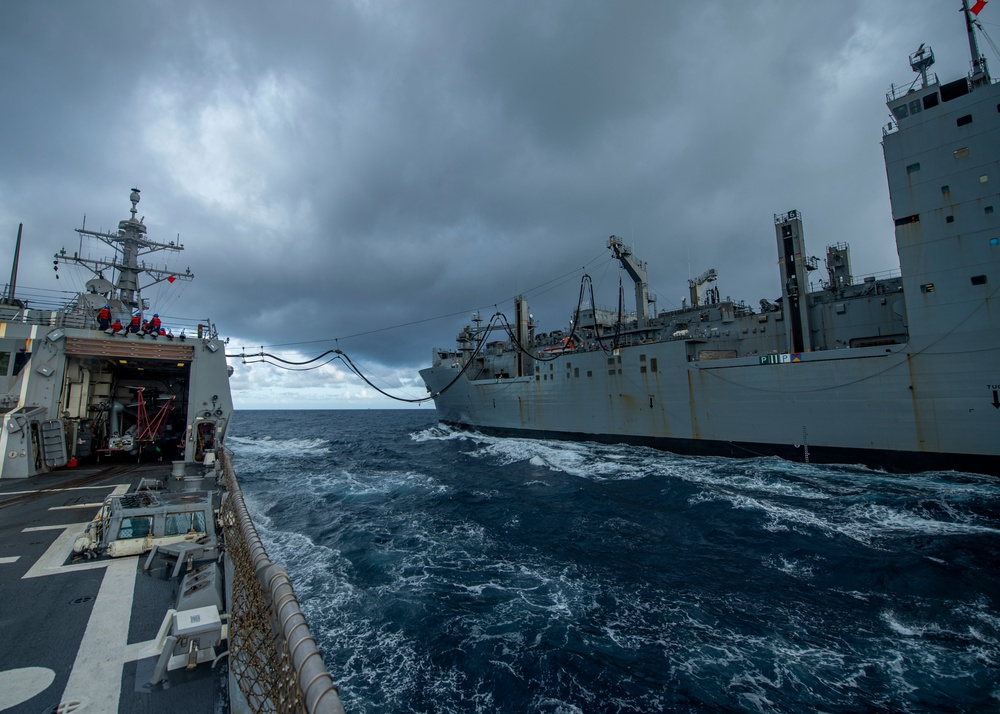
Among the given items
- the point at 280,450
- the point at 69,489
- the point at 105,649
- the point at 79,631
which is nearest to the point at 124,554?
the point at 79,631

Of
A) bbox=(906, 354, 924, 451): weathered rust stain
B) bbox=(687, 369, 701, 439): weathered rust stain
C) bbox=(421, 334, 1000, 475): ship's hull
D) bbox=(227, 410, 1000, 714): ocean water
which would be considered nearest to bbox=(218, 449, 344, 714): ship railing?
bbox=(227, 410, 1000, 714): ocean water

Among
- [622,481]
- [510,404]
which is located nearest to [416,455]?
[510,404]

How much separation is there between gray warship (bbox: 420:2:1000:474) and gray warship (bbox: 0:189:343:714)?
23.3 meters

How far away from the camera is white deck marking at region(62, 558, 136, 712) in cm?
327

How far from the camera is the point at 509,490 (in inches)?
707

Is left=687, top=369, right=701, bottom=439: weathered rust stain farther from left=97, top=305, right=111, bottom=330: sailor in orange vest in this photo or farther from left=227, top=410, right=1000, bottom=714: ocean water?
left=97, top=305, right=111, bottom=330: sailor in orange vest

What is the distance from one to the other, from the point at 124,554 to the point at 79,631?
224 cm

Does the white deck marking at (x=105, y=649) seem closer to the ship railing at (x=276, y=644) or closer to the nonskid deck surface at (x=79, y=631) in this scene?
the nonskid deck surface at (x=79, y=631)

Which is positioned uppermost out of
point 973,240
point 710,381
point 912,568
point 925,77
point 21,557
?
point 925,77

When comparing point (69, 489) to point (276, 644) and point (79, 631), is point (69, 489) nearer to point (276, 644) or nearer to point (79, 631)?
point (79, 631)

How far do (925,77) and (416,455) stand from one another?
3500 cm

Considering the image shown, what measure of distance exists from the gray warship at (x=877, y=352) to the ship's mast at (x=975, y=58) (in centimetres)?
5

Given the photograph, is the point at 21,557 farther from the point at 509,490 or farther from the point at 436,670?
the point at 509,490

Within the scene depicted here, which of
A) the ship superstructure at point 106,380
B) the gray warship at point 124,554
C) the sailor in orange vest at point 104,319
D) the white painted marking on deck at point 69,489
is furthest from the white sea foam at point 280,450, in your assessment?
the white painted marking on deck at point 69,489
